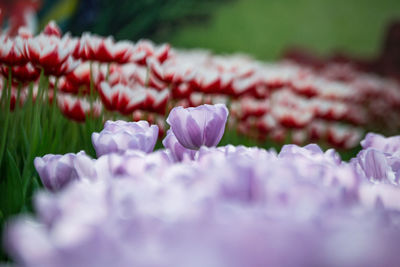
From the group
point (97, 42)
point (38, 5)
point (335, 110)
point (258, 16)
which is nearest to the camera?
point (97, 42)

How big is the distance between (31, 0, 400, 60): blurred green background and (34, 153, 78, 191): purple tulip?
2.33 metres

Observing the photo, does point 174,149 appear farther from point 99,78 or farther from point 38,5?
point 38,5

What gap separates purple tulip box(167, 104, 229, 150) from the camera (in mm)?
457

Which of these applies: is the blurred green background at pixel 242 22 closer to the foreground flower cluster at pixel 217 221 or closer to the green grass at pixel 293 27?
the green grass at pixel 293 27

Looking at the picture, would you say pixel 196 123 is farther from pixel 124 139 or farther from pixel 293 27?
pixel 293 27

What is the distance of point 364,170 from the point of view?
0.44 m

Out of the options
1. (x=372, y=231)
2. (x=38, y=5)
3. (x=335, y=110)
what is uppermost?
(x=38, y=5)

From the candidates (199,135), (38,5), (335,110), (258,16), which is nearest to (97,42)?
(199,135)

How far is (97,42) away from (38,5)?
2083 mm

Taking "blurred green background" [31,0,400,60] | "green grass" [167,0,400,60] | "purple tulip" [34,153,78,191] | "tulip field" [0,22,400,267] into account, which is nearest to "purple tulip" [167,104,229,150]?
"tulip field" [0,22,400,267]

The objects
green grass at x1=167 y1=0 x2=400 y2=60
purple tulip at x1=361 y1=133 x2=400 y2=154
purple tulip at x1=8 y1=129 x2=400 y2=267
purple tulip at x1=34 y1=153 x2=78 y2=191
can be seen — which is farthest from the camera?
green grass at x1=167 y1=0 x2=400 y2=60

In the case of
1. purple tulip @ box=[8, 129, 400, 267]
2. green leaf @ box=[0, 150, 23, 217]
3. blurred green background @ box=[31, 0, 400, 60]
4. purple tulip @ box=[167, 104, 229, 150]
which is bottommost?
purple tulip @ box=[8, 129, 400, 267]

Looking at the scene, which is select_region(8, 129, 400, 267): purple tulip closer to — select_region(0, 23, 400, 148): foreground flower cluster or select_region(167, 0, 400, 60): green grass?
select_region(0, 23, 400, 148): foreground flower cluster

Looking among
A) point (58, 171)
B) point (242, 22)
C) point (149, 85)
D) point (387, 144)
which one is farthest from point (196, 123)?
point (242, 22)
